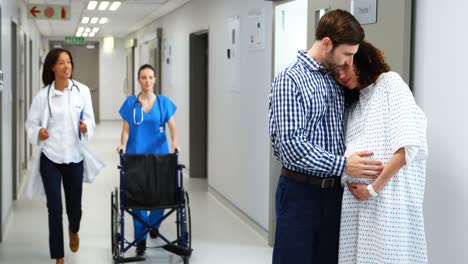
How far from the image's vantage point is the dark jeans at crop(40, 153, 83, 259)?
4.42 meters

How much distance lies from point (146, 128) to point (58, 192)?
90 centimetres

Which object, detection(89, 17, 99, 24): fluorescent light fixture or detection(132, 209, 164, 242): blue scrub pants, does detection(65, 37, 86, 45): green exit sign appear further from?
detection(132, 209, 164, 242): blue scrub pants

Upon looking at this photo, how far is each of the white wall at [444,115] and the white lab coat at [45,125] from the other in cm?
246

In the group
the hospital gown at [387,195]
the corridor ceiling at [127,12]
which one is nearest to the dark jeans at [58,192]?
the hospital gown at [387,195]

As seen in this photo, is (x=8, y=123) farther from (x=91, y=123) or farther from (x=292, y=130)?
(x=292, y=130)

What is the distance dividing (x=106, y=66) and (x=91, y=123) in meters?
17.1

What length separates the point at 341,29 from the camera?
2289 mm

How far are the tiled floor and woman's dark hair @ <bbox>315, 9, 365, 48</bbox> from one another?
9.45ft

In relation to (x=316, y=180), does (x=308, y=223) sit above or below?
below

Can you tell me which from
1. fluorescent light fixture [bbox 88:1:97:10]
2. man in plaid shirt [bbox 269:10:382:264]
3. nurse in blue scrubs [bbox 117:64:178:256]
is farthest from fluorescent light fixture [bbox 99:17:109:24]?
man in plaid shirt [bbox 269:10:382:264]

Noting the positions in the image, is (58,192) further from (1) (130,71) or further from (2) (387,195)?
(1) (130,71)

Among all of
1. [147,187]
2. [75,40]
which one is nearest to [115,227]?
[147,187]

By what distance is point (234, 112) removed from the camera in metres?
6.70

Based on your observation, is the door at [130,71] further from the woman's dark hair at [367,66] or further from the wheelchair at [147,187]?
the woman's dark hair at [367,66]
